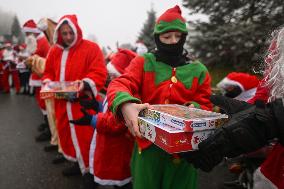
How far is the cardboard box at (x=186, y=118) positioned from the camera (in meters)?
1.32

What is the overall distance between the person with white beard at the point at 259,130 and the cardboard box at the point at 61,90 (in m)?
1.98

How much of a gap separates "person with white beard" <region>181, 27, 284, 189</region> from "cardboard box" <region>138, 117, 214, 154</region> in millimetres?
63

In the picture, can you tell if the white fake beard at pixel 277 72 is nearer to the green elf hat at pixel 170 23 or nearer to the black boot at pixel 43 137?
the green elf hat at pixel 170 23

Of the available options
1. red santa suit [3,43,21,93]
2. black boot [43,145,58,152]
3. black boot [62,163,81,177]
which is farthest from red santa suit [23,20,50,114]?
red santa suit [3,43,21,93]

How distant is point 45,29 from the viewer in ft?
20.8

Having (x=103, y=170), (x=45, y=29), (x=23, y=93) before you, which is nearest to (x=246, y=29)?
(x=45, y=29)

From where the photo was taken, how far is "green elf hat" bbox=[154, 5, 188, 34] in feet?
6.88

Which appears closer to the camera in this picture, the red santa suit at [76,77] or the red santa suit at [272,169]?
the red santa suit at [272,169]

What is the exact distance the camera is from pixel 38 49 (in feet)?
19.4

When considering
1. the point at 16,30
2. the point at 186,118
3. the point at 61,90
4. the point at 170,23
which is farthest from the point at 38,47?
the point at 16,30

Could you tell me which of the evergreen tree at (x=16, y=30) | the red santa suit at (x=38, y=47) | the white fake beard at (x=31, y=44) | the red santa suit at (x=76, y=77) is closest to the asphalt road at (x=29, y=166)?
the red santa suit at (x=76, y=77)

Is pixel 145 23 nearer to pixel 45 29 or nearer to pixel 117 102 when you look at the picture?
pixel 45 29

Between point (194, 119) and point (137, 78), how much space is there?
0.77m

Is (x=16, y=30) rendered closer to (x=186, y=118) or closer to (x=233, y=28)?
(x=233, y=28)
